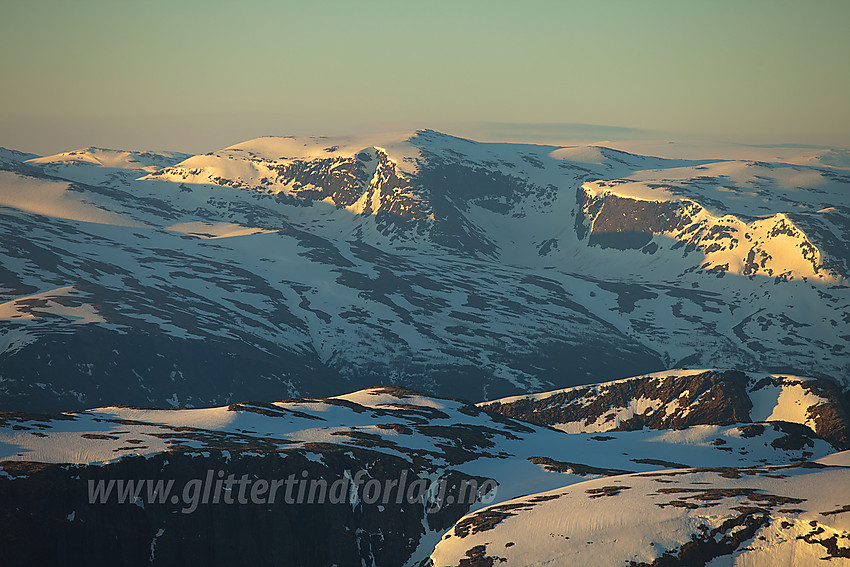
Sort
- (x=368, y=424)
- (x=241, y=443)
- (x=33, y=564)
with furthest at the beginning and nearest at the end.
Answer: (x=368, y=424) → (x=241, y=443) → (x=33, y=564)

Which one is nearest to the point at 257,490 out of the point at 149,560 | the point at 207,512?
the point at 207,512

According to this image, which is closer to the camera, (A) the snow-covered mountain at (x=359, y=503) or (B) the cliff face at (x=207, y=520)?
(A) the snow-covered mountain at (x=359, y=503)

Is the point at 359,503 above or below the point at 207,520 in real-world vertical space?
below

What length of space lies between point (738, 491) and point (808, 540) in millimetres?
18120

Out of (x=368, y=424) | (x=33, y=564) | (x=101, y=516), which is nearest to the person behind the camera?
(x=33, y=564)

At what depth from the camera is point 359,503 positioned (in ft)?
491

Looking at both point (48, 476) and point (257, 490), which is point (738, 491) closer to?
point (257, 490)

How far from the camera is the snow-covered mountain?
12169 centimetres

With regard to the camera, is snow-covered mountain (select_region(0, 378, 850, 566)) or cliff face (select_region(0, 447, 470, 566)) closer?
snow-covered mountain (select_region(0, 378, 850, 566))

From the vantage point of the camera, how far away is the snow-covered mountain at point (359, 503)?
4791 inches

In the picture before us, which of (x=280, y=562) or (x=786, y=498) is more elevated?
(x=786, y=498)

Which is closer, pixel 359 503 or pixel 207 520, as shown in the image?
pixel 207 520

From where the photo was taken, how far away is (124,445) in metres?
145

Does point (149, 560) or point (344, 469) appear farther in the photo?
point (344, 469)
